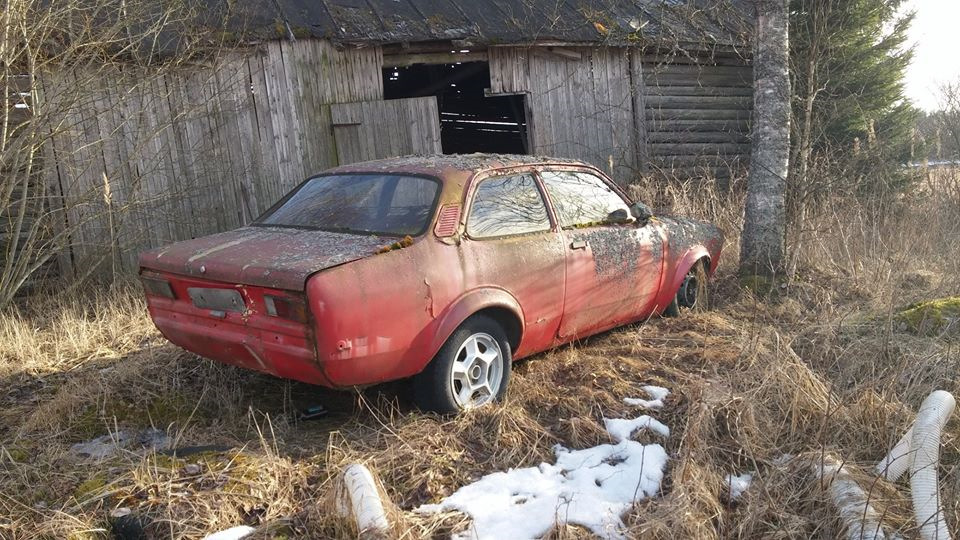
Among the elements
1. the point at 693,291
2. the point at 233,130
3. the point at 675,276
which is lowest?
the point at 693,291

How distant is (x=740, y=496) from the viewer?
129 inches

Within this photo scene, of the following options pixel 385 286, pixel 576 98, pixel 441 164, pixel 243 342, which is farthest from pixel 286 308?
pixel 576 98

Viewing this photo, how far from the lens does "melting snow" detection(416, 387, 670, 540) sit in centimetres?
302

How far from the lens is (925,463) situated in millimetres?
3221

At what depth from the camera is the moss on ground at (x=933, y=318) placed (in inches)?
196

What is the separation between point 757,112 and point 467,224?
4402 mm

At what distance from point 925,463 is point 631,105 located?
349 inches

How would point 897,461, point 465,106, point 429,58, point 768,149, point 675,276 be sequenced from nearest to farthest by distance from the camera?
point 897,461, point 675,276, point 768,149, point 429,58, point 465,106

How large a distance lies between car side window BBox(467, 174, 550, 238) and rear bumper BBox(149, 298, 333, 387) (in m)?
1.21

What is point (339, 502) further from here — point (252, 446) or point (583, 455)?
point (583, 455)

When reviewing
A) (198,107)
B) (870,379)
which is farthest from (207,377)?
(198,107)

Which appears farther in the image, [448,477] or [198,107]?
[198,107]

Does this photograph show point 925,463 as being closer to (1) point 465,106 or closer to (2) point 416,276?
(2) point 416,276

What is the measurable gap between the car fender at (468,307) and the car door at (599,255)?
0.63m
